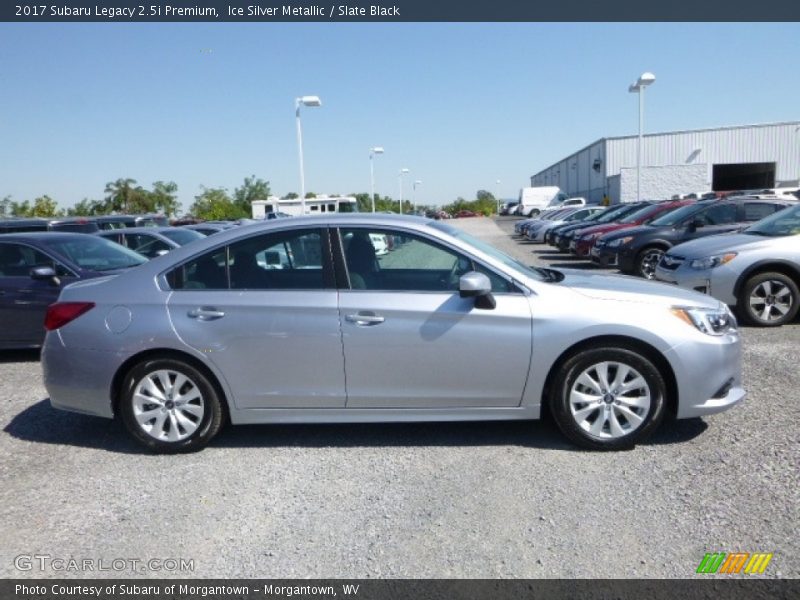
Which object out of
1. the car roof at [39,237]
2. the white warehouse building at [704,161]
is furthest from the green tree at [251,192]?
the car roof at [39,237]

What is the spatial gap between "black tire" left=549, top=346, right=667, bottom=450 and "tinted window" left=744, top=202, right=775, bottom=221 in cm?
955

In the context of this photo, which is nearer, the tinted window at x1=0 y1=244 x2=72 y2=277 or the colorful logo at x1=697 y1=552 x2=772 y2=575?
the colorful logo at x1=697 y1=552 x2=772 y2=575

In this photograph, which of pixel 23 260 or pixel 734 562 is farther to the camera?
pixel 23 260

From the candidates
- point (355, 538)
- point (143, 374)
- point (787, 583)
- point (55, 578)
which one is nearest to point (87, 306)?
point (143, 374)

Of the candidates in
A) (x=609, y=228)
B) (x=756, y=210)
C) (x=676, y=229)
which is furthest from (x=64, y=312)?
(x=609, y=228)

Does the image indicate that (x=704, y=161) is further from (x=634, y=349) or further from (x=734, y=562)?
(x=734, y=562)

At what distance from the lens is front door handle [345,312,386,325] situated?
14.3 ft

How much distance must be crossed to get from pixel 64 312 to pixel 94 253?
4.11 metres

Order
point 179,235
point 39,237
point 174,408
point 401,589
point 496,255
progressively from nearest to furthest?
point 401,589, point 174,408, point 496,255, point 39,237, point 179,235

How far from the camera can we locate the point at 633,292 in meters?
4.48

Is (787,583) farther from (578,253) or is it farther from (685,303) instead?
(578,253)

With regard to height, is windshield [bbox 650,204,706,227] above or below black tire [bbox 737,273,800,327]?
above

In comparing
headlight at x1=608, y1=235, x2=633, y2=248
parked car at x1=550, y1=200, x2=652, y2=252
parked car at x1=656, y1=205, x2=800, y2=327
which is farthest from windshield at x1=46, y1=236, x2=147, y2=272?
parked car at x1=550, y1=200, x2=652, y2=252

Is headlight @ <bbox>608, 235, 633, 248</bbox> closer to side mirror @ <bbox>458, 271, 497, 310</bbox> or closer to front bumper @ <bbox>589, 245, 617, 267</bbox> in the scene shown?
front bumper @ <bbox>589, 245, 617, 267</bbox>
